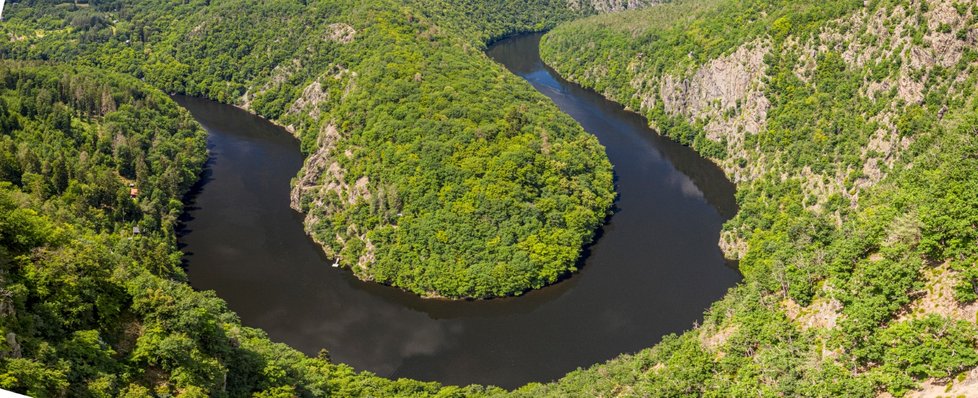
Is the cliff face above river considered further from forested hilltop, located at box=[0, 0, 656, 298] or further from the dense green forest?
the dense green forest

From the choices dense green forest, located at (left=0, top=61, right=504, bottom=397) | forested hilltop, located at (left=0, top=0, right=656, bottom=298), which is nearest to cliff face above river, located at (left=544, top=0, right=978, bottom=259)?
forested hilltop, located at (left=0, top=0, right=656, bottom=298)

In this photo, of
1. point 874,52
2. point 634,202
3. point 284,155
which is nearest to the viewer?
point 874,52

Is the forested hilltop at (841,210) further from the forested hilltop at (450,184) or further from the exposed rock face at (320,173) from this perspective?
the exposed rock face at (320,173)

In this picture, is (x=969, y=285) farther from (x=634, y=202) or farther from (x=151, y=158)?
(x=151, y=158)

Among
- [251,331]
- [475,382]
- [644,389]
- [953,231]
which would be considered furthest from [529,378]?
[953,231]

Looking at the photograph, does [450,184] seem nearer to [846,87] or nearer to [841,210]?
[841,210]

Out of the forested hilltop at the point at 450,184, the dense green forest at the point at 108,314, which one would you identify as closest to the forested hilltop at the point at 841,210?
the forested hilltop at the point at 450,184

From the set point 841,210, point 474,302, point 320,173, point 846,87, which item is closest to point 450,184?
point 474,302
